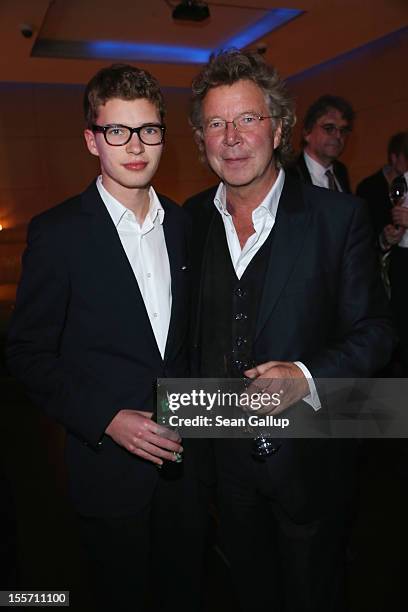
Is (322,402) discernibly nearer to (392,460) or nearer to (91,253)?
(91,253)

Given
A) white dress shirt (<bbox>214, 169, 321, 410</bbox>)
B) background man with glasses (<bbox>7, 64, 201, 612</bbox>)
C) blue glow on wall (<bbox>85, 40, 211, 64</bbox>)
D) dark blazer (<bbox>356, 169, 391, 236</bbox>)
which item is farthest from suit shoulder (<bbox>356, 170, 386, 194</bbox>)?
blue glow on wall (<bbox>85, 40, 211, 64</bbox>)

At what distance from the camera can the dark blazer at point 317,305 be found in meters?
1.45

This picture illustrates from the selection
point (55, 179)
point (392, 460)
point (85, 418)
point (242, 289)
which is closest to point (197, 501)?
point (85, 418)

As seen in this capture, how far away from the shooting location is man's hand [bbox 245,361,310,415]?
127 centimetres

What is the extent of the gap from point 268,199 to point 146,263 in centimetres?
42

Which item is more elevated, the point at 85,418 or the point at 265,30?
the point at 265,30

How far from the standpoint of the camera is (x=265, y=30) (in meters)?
6.06

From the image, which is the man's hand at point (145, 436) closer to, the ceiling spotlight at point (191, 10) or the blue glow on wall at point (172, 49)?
the ceiling spotlight at point (191, 10)

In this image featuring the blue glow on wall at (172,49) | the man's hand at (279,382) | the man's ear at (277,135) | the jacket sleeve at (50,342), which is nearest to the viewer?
the man's hand at (279,382)

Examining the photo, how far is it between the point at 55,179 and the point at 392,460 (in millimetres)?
6478

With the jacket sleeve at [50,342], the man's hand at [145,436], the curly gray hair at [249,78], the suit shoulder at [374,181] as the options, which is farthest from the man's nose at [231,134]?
the suit shoulder at [374,181]

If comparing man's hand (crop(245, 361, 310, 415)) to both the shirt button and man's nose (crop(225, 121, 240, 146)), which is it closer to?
the shirt button

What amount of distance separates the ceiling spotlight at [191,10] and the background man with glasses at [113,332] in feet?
12.8

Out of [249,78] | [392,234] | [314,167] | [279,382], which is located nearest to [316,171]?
[314,167]
